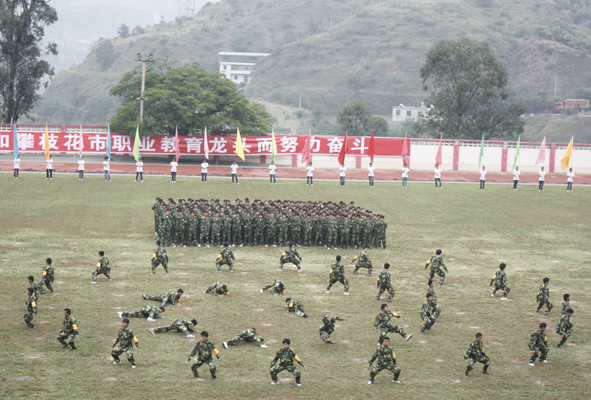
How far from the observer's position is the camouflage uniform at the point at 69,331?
519 inches

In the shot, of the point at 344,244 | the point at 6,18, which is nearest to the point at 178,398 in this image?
the point at 344,244

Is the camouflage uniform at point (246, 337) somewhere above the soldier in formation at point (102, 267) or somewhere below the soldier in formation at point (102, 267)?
below

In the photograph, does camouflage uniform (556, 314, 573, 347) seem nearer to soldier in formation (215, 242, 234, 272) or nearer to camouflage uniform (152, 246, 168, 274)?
soldier in formation (215, 242, 234, 272)

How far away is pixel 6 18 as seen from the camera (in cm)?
5209

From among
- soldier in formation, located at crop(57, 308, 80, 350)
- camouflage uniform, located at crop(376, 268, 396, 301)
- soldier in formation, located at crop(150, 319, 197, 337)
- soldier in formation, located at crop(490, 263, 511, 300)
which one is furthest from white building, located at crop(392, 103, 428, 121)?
soldier in formation, located at crop(57, 308, 80, 350)

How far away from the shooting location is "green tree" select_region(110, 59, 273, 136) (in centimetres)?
4503

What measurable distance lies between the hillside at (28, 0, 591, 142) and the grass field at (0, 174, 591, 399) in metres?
89.8

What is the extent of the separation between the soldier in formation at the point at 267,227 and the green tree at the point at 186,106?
2128 cm

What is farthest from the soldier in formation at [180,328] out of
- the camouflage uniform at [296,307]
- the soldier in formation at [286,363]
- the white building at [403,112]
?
the white building at [403,112]

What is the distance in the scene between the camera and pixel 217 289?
17609 mm

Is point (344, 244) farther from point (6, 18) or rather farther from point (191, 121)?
point (6, 18)

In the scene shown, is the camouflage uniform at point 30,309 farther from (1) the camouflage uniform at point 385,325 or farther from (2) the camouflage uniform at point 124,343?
(1) the camouflage uniform at point 385,325

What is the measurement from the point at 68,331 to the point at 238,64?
476 feet

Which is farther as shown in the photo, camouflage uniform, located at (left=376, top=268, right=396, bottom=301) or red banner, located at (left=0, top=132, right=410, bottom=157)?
red banner, located at (left=0, top=132, right=410, bottom=157)
